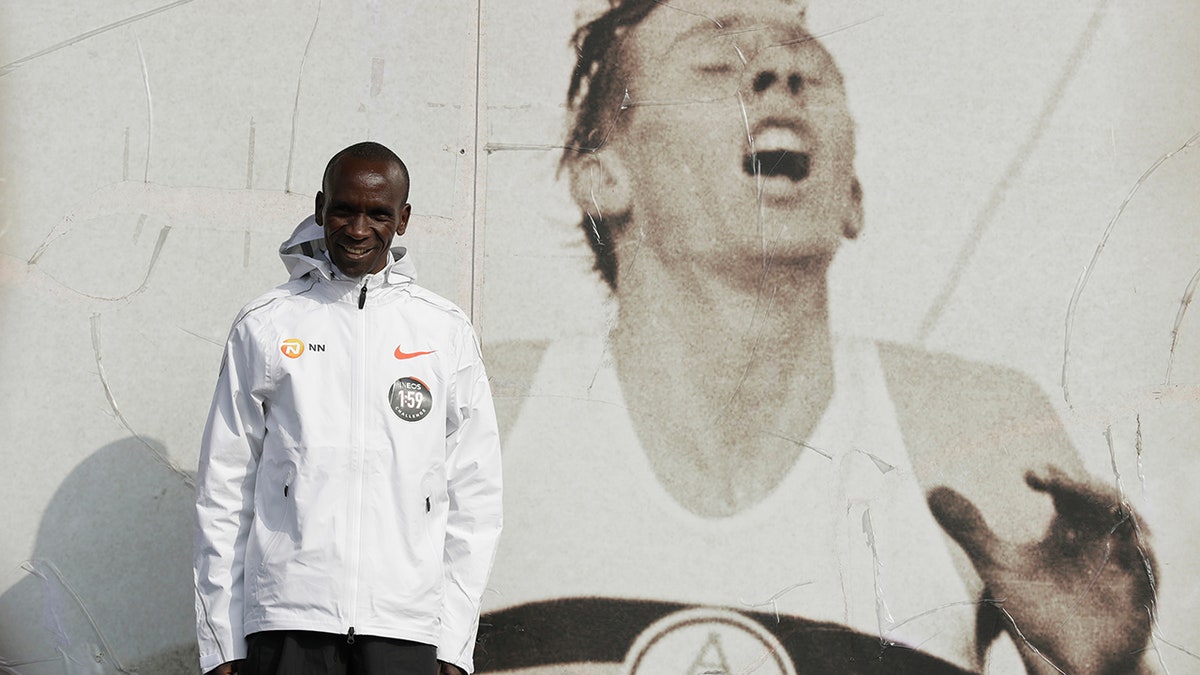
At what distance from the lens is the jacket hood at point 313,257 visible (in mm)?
1887

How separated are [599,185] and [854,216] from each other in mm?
632

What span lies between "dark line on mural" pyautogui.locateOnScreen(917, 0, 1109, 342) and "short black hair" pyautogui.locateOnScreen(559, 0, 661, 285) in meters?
0.79

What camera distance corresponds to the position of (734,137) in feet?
8.55

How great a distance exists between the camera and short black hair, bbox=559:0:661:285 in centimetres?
258

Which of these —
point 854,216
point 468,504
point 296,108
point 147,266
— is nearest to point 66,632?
point 147,266

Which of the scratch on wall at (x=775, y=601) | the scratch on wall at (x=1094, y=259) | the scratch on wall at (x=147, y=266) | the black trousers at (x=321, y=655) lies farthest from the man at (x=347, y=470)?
the scratch on wall at (x=1094, y=259)

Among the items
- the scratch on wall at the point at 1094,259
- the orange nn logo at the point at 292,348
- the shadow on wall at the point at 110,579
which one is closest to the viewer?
the orange nn logo at the point at 292,348

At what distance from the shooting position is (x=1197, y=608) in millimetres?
2541

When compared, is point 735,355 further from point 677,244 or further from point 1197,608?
point 1197,608

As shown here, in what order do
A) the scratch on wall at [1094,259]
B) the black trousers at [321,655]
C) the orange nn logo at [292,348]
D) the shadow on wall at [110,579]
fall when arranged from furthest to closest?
the scratch on wall at [1094,259]
the shadow on wall at [110,579]
the orange nn logo at [292,348]
the black trousers at [321,655]

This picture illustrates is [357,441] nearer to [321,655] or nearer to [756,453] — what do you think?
[321,655]

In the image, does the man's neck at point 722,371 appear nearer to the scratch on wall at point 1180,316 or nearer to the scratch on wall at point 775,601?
the scratch on wall at point 775,601

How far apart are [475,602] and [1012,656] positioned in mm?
1400

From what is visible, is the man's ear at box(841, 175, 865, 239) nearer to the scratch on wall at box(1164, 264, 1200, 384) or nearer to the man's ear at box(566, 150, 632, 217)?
the man's ear at box(566, 150, 632, 217)
